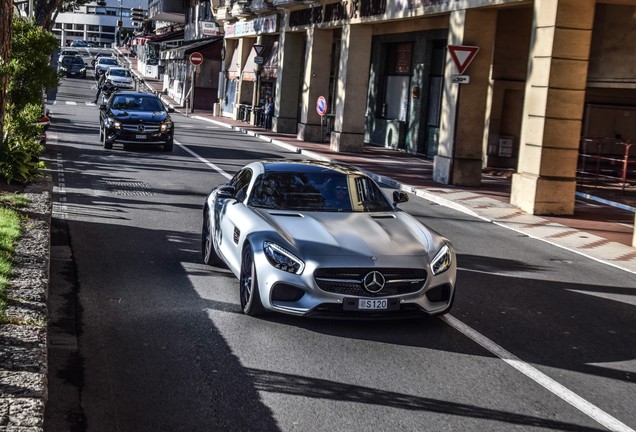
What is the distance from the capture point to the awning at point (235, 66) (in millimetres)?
53875

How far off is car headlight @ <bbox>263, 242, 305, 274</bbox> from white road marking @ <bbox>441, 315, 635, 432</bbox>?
1749mm

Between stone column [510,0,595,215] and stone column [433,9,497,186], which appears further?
stone column [433,9,497,186]

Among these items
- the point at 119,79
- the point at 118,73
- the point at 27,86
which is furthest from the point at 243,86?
the point at 27,86

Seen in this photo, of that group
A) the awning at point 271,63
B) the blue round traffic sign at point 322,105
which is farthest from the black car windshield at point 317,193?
the awning at point 271,63

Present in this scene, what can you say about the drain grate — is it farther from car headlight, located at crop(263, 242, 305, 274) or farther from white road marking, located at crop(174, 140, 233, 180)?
car headlight, located at crop(263, 242, 305, 274)

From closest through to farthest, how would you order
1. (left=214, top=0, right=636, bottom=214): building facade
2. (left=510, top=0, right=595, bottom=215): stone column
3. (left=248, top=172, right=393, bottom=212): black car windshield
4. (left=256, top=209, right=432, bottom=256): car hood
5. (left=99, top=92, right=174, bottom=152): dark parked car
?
1. (left=256, top=209, right=432, bottom=256): car hood
2. (left=248, top=172, right=393, bottom=212): black car windshield
3. (left=510, top=0, right=595, bottom=215): stone column
4. (left=214, top=0, right=636, bottom=214): building facade
5. (left=99, top=92, right=174, bottom=152): dark parked car

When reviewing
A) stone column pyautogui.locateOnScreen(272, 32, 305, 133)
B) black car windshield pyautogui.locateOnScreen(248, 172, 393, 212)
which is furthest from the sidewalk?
stone column pyautogui.locateOnScreen(272, 32, 305, 133)

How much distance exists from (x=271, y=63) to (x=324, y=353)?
133ft

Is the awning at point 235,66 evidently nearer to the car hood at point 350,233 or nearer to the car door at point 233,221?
the car door at point 233,221

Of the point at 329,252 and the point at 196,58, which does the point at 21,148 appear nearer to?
the point at 329,252

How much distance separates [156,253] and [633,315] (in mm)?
6033

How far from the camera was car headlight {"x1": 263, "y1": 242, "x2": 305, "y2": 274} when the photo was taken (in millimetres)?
8703

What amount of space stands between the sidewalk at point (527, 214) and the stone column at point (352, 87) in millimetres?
1107

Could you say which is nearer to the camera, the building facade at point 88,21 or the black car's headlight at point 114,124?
the black car's headlight at point 114,124
